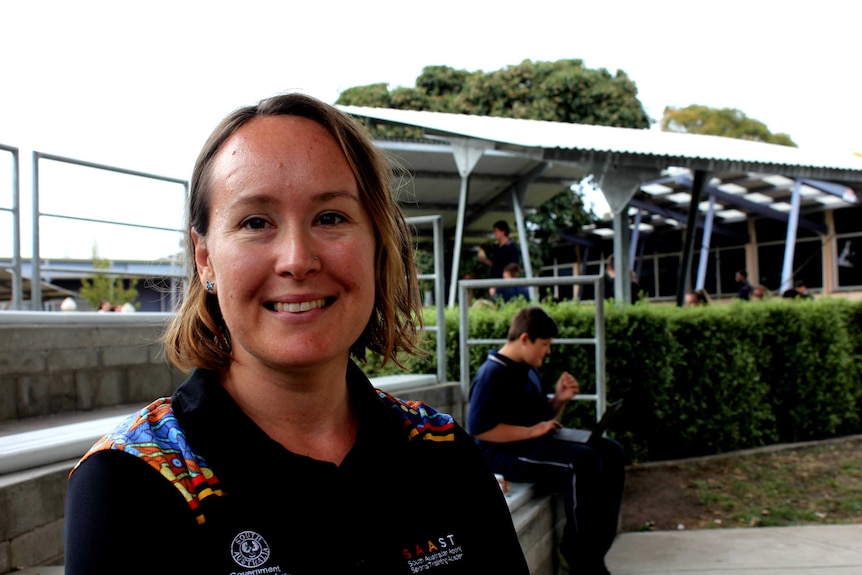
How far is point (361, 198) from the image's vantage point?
1.32m

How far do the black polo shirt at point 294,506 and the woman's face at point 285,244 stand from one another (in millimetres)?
149

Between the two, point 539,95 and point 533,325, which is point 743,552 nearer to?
point 533,325

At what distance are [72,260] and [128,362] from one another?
1169 millimetres

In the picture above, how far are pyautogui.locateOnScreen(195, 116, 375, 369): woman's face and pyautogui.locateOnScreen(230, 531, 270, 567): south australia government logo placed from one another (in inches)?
10.9

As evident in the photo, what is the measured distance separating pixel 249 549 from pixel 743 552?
15.6 ft

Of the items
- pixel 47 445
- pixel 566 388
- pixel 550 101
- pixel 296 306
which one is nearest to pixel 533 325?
pixel 566 388

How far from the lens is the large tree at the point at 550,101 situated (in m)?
21.0

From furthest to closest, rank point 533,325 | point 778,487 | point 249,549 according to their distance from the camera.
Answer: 1. point 778,487
2. point 533,325
3. point 249,549

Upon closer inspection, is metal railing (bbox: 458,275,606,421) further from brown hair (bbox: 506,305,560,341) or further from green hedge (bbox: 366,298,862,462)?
brown hair (bbox: 506,305,560,341)

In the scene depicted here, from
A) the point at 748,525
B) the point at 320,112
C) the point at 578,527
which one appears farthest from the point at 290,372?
the point at 748,525

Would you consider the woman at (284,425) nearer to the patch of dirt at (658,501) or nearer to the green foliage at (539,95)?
the patch of dirt at (658,501)

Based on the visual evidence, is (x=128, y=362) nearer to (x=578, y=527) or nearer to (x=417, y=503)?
(x=578, y=527)

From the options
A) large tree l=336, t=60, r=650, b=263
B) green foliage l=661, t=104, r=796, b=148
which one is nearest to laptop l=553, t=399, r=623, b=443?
large tree l=336, t=60, r=650, b=263

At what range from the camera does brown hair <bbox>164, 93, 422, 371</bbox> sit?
131 cm
